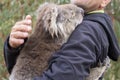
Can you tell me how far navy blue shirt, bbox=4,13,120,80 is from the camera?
6.02ft

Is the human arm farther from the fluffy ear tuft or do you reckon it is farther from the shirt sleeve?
the shirt sleeve

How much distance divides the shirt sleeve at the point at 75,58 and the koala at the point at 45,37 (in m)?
0.05

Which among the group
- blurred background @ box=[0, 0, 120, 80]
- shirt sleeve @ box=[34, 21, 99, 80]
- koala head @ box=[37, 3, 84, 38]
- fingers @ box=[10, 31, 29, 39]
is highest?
koala head @ box=[37, 3, 84, 38]

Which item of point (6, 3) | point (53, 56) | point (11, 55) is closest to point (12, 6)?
point (6, 3)

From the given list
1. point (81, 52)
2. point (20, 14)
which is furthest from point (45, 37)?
point (20, 14)

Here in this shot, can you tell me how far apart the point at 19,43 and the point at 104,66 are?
473 millimetres

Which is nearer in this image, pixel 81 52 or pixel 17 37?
pixel 81 52

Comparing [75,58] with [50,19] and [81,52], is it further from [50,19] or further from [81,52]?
[50,19]

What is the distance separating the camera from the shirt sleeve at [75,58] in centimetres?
183

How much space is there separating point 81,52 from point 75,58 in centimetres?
5

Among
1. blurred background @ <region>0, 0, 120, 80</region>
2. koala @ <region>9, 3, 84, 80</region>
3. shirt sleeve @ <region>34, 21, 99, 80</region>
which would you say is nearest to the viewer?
shirt sleeve @ <region>34, 21, 99, 80</region>

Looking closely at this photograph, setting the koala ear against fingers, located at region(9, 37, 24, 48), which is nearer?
the koala ear

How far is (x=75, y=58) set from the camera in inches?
72.4

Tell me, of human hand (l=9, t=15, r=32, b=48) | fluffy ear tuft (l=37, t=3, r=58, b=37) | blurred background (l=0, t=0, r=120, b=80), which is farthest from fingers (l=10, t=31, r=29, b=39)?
blurred background (l=0, t=0, r=120, b=80)
